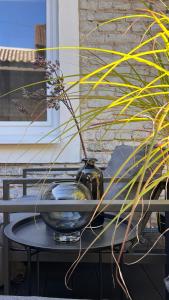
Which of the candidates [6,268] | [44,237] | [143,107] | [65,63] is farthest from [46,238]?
[65,63]

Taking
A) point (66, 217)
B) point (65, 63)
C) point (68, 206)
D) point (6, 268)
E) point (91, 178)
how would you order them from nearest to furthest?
point (68, 206) → point (66, 217) → point (6, 268) → point (91, 178) → point (65, 63)

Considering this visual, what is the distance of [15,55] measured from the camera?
12.8ft

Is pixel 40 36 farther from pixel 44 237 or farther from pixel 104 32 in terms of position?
pixel 44 237

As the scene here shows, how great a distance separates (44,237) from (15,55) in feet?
8.40

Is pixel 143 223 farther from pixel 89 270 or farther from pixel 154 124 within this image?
pixel 154 124

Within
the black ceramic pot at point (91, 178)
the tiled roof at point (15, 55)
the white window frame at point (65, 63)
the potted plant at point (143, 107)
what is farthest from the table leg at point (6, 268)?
the tiled roof at point (15, 55)

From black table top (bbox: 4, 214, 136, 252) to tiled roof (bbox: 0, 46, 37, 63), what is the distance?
2.25 m

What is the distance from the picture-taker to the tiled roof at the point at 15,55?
390cm

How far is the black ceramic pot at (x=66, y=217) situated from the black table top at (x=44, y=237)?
0.15 feet

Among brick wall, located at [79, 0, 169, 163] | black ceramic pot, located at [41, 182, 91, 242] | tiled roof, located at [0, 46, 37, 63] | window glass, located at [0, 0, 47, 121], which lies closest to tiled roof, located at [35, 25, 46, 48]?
window glass, located at [0, 0, 47, 121]

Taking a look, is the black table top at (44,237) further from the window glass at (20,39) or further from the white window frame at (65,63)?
the window glass at (20,39)

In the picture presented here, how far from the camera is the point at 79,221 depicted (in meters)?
1.71

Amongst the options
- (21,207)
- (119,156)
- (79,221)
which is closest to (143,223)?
(79,221)

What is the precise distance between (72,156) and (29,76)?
35.5 inches
